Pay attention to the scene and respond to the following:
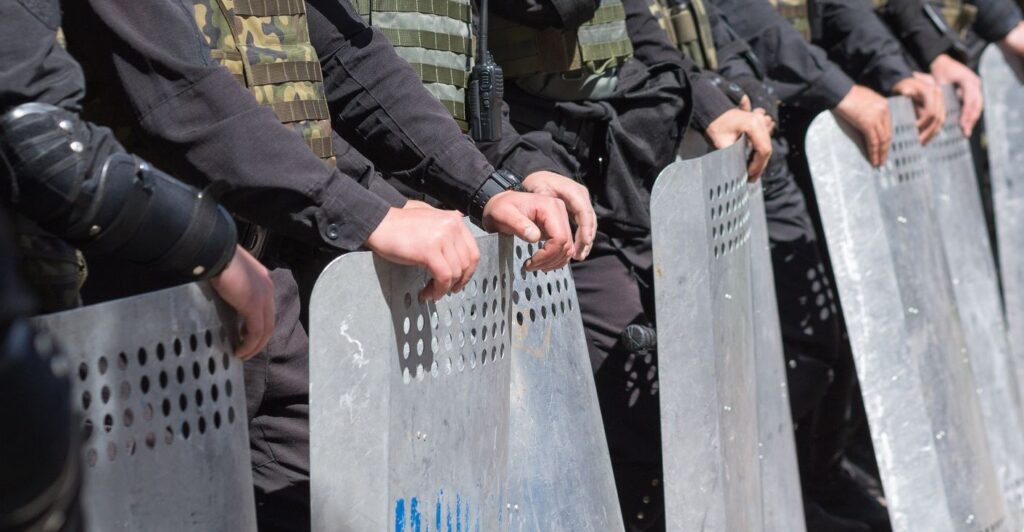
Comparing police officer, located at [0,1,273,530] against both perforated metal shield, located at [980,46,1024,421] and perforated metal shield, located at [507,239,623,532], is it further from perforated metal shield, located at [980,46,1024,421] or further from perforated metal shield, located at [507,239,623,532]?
perforated metal shield, located at [980,46,1024,421]

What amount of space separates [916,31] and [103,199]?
383cm

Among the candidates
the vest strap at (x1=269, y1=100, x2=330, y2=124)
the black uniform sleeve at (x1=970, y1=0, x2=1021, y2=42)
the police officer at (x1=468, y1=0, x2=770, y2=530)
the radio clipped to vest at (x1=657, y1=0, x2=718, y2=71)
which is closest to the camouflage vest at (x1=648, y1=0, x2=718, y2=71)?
the radio clipped to vest at (x1=657, y1=0, x2=718, y2=71)

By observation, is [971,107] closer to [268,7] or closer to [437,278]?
[268,7]

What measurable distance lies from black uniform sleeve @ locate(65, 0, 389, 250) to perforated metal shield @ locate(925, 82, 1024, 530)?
84.4 inches

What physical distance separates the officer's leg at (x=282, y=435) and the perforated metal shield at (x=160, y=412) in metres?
0.47

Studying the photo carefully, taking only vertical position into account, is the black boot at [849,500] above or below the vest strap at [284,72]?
below

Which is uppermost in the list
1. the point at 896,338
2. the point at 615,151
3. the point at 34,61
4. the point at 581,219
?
the point at 34,61

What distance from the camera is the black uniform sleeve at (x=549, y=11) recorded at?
296 centimetres

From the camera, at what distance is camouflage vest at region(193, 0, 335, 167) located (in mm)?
2098

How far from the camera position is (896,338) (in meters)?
3.21

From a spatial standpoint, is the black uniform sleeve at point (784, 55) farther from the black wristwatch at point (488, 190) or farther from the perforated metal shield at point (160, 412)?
the perforated metal shield at point (160, 412)

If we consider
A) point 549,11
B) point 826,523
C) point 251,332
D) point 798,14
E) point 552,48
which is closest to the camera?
point 251,332

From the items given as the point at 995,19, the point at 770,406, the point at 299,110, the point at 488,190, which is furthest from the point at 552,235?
the point at 995,19

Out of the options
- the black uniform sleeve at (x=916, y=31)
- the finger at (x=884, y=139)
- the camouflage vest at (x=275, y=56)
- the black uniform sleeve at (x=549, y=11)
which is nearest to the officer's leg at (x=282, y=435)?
the camouflage vest at (x=275, y=56)
